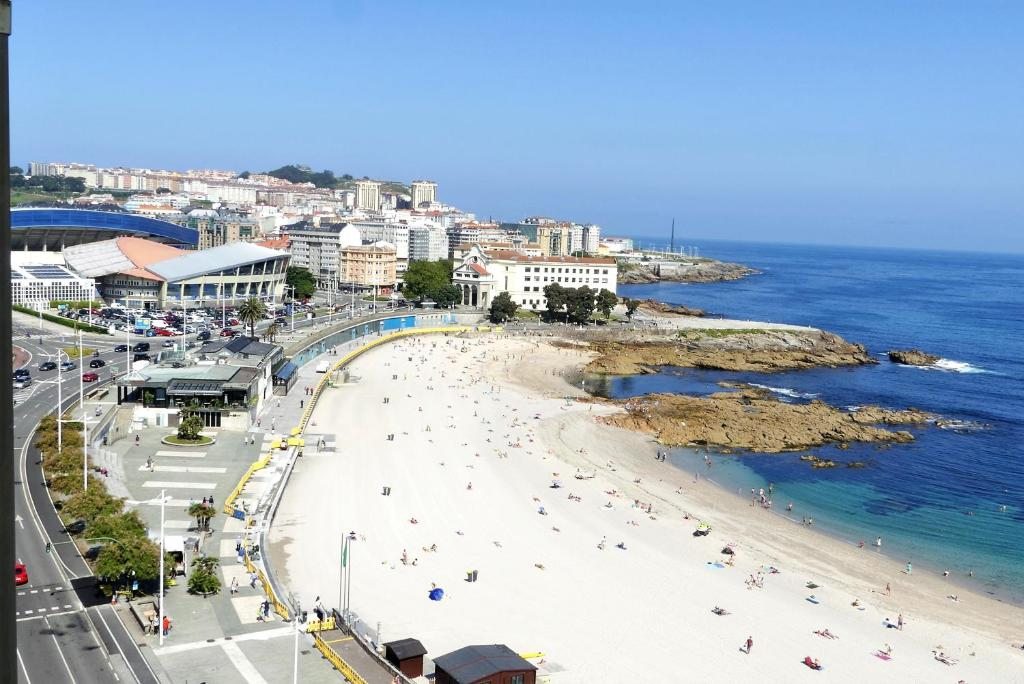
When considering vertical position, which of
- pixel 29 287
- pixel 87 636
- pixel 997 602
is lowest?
pixel 997 602

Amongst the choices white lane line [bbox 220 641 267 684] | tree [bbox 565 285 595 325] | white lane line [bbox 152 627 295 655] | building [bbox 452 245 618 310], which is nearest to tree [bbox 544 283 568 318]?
tree [bbox 565 285 595 325]

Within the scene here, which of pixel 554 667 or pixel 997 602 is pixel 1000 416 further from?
pixel 554 667

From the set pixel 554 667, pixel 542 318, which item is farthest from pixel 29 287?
pixel 554 667

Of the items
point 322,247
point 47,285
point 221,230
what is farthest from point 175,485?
point 221,230

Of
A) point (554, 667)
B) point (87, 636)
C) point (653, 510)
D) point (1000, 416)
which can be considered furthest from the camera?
point (1000, 416)

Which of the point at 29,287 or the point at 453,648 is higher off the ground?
the point at 29,287

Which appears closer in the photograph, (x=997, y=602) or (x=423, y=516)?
(x=997, y=602)

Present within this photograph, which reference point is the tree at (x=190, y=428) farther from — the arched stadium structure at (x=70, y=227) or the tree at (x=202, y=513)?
the arched stadium structure at (x=70, y=227)

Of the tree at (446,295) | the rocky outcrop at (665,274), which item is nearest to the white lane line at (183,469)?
the tree at (446,295)
